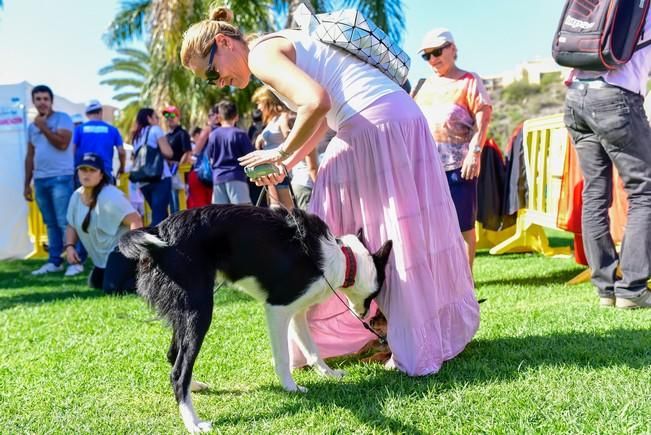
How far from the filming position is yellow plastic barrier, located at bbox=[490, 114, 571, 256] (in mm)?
5504

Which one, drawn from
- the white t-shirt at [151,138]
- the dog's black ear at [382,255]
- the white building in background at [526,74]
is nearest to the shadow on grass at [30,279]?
the white t-shirt at [151,138]

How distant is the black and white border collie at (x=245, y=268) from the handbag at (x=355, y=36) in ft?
2.61

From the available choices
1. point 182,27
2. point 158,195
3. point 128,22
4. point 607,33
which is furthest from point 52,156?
point 128,22

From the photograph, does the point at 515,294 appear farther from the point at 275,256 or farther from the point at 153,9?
the point at 153,9

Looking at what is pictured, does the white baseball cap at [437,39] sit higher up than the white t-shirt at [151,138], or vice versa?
the white baseball cap at [437,39]

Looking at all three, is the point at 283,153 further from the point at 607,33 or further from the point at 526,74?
the point at 526,74

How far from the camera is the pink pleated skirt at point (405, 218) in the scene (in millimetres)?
2938

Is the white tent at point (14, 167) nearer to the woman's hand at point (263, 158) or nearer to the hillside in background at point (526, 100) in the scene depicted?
the woman's hand at point (263, 158)

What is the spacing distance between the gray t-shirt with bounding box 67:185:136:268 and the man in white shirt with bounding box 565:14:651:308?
3964 mm

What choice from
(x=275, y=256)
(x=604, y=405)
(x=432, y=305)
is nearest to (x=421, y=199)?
(x=432, y=305)

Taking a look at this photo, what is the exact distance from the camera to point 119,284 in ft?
19.6

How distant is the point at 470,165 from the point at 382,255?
6.56ft

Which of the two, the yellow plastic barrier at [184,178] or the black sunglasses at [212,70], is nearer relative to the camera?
the black sunglasses at [212,70]

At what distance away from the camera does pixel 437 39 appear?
15.6 ft
